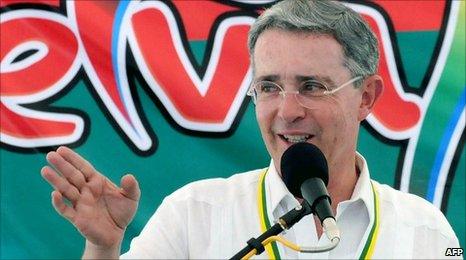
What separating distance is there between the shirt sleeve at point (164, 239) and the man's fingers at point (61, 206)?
31 centimetres

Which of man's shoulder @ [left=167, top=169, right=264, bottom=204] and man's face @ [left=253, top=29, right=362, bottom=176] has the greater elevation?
man's face @ [left=253, top=29, right=362, bottom=176]

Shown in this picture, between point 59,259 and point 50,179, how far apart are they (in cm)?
120

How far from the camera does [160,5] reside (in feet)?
8.07

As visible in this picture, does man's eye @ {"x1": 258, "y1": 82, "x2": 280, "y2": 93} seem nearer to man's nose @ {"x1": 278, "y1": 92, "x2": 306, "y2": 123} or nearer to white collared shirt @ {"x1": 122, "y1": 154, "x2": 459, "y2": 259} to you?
man's nose @ {"x1": 278, "y1": 92, "x2": 306, "y2": 123}

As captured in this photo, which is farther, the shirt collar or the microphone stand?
the shirt collar

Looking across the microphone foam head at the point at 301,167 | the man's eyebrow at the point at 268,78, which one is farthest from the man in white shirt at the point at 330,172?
the microphone foam head at the point at 301,167

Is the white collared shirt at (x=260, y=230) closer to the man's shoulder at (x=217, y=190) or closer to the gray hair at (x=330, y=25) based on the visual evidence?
the man's shoulder at (x=217, y=190)

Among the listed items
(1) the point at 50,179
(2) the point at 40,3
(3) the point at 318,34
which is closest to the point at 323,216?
(1) the point at 50,179

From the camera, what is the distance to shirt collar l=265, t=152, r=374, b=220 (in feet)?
5.56

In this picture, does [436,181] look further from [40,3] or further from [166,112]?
[40,3]

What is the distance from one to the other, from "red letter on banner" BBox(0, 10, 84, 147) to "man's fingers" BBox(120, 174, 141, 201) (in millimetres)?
1102

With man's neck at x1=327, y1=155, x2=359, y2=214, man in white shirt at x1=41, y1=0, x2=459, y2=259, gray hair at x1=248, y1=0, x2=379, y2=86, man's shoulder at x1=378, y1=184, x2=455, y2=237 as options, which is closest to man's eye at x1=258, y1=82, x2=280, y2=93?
man in white shirt at x1=41, y1=0, x2=459, y2=259

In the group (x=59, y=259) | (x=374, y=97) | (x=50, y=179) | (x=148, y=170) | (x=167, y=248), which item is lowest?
(x=59, y=259)

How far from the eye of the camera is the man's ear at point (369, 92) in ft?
5.62
